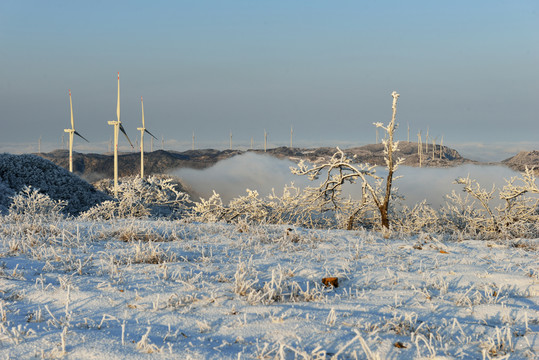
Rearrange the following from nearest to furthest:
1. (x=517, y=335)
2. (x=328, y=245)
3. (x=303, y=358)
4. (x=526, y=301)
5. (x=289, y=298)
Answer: (x=303, y=358) → (x=517, y=335) → (x=289, y=298) → (x=526, y=301) → (x=328, y=245)

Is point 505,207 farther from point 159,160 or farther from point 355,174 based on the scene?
point 159,160

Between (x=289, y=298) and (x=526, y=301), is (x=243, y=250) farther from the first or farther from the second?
(x=526, y=301)

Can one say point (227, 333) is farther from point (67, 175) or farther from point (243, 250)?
point (67, 175)

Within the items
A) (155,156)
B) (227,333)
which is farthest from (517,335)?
(155,156)

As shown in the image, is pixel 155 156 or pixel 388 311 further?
pixel 155 156

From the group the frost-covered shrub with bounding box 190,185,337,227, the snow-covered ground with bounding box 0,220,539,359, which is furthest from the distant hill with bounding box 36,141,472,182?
the snow-covered ground with bounding box 0,220,539,359

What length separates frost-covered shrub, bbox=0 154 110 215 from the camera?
2483 centimetres

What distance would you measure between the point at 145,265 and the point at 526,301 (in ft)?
15.0

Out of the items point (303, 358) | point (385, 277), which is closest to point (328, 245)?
point (385, 277)

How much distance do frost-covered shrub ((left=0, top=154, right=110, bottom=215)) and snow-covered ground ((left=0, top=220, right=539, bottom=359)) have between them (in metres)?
20.1

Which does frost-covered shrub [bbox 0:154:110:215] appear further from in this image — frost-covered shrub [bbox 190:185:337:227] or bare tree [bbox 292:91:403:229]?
bare tree [bbox 292:91:403:229]

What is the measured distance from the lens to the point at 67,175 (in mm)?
27938

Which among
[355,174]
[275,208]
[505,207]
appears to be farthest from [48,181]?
[505,207]

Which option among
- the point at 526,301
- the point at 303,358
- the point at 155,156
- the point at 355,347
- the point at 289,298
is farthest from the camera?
the point at 155,156
